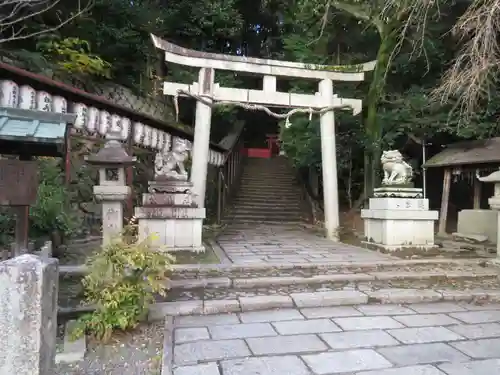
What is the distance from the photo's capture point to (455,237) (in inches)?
406

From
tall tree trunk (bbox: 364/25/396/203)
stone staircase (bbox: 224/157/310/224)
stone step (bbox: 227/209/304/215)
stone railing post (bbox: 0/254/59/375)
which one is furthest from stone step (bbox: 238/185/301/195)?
stone railing post (bbox: 0/254/59/375)

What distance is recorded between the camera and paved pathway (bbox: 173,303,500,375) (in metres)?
2.96

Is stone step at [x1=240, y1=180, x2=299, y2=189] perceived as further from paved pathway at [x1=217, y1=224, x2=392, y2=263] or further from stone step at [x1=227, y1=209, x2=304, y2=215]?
paved pathway at [x1=217, y1=224, x2=392, y2=263]

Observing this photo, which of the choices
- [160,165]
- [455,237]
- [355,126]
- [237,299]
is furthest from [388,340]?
[355,126]

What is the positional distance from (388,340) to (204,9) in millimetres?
15879

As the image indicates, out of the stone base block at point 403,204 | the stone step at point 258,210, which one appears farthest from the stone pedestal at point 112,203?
the stone step at point 258,210

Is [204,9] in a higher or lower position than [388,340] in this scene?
higher

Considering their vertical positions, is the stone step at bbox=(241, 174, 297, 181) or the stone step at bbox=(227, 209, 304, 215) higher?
the stone step at bbox=(241, 174, 297, 181)

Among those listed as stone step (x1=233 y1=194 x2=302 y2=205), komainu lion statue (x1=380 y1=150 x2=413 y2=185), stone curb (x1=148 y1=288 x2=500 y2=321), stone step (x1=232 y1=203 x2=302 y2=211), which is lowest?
stone curb (x1=148 y1=288 x2=500 y2=321)

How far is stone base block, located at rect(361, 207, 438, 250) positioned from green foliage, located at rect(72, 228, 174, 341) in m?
5.85

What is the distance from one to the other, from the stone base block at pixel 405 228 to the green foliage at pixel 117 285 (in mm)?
5849

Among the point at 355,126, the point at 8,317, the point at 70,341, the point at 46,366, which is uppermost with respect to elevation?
the point at 355,126

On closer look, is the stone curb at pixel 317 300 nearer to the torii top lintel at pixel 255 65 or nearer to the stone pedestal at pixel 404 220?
the stone pedestal at pixel 404 220

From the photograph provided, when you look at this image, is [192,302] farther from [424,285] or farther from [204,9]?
[204,9]
